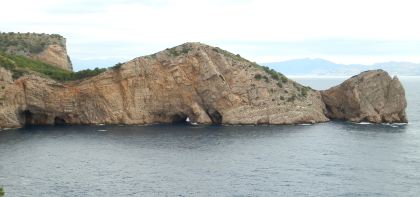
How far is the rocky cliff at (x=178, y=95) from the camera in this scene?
168 meters

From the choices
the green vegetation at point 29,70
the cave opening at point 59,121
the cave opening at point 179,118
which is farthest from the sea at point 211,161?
the green vegetation at point 29,70

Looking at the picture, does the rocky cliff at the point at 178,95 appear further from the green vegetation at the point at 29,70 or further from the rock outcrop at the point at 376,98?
the green vegetation at the point at 29,70

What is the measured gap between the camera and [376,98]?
17162 cm

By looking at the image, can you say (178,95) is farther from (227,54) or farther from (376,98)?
(376,98)

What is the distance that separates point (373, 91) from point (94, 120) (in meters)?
81.6

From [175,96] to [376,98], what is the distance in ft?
192

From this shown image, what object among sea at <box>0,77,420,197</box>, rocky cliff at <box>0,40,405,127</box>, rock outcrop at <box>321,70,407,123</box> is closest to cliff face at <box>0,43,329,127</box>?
rocky cliff at <box>0,40,405,127</box>

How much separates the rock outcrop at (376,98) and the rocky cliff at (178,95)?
454mm

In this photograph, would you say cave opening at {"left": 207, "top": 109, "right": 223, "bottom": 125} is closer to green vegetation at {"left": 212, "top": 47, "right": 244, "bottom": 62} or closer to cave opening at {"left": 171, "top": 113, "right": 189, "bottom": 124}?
cave opening at {"left": 171, "top": 113, "right": 189, "bottom": 124}

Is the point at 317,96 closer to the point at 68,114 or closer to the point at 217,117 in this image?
the point at 217,117

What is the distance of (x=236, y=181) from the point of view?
9812cm

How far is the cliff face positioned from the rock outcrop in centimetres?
1035

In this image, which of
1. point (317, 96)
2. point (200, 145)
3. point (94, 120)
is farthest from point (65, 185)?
point (317, 96)

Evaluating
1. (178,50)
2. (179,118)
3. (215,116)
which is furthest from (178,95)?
(178,50)
